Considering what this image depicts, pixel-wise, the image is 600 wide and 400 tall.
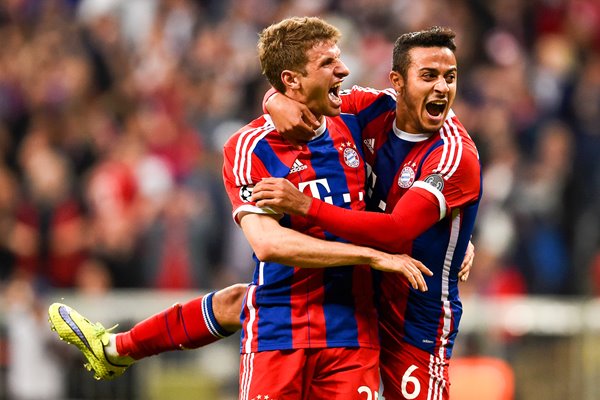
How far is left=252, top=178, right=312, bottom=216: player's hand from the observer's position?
18.4 feet

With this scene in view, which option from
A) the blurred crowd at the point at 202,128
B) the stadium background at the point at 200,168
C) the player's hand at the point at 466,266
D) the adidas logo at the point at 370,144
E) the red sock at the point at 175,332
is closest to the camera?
the adidas logo at the point at 370,144

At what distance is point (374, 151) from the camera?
20.2 ft

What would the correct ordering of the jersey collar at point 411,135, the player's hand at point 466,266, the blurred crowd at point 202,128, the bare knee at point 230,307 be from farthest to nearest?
the blurred crowd at point 202,128 < the bare knee at point 230,307 < the player's hand at point 466,266 < the jersey collar at point 411,135

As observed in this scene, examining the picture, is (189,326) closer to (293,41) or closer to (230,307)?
(230,307)

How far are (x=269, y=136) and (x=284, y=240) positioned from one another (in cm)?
51

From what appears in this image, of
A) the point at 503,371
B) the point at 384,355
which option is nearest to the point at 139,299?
the point at 503,371

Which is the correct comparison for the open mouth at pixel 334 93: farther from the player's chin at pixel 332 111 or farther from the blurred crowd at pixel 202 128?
the blurred crowd at pixel 202 128

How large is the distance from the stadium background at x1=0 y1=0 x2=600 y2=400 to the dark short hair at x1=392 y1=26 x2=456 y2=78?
400 cm

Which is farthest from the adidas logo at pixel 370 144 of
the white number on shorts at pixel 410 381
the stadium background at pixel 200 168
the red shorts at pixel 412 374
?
the stadium background at pixel 200 168

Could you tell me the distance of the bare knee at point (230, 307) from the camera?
21.1 ft

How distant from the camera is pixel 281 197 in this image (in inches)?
221

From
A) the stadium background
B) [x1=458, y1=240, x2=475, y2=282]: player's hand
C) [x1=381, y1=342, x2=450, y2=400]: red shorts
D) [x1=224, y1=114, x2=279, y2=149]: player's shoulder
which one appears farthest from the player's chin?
the stadium background

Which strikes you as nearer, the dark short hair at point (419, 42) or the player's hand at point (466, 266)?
the dark short hair at point (419, 42)

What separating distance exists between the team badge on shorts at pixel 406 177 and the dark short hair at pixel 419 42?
42 cm
